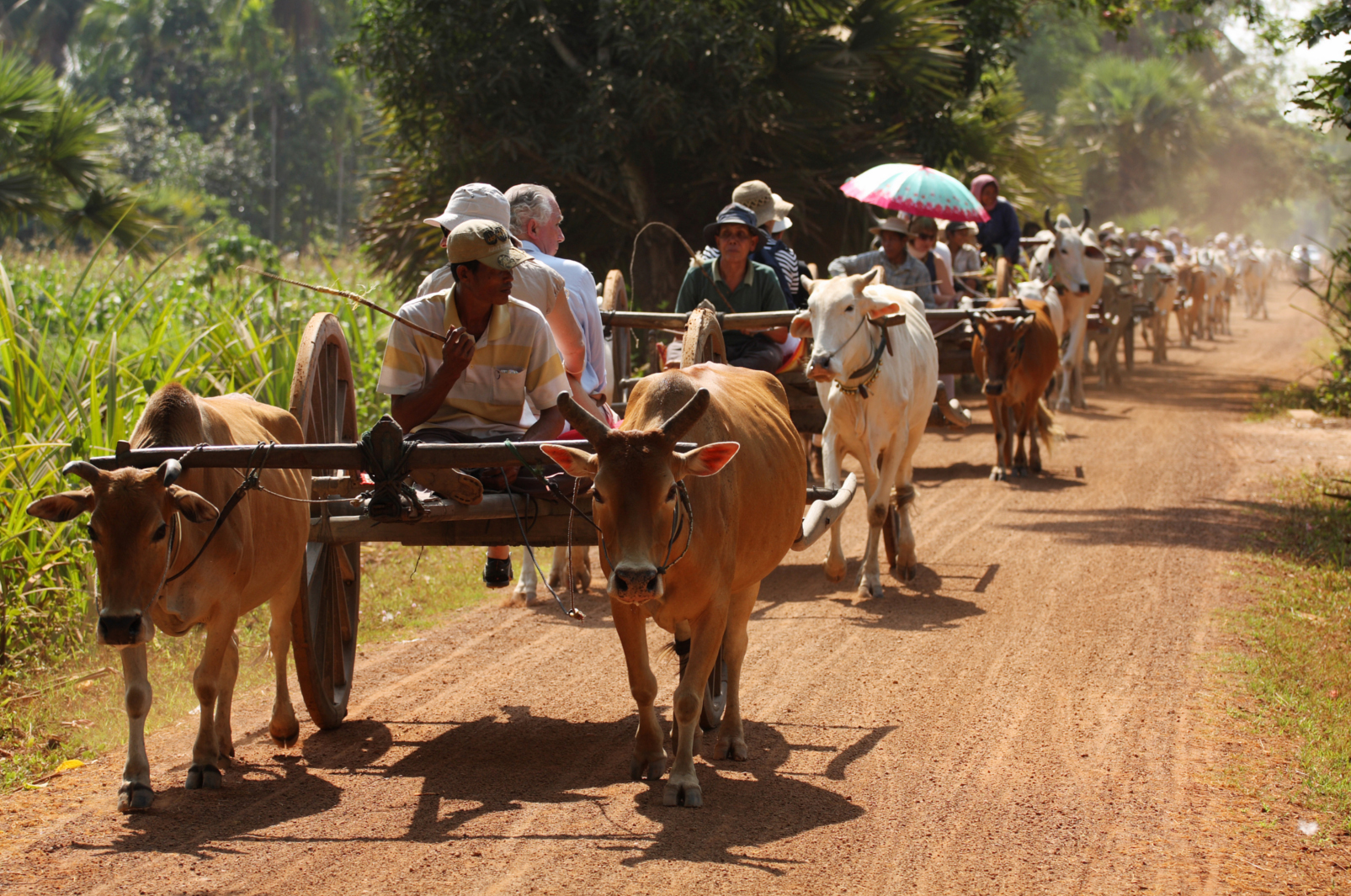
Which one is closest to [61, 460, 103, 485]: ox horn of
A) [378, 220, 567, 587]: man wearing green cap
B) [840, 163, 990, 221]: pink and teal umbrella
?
[378, 220, 567, 587]: man wearing green cap

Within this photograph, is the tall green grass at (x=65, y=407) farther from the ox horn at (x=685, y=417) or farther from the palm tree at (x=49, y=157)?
the ox horn at (x=685, y=417)

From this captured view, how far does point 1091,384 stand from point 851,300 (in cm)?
1485

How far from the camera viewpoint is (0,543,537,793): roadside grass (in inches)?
225

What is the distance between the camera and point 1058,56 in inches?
2190

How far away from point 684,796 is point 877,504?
4.04 metres

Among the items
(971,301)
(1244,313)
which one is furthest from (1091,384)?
(1244,313)

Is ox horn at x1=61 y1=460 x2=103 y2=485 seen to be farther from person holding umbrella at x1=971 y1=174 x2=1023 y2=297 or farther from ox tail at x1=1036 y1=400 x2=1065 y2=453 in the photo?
person holding umbrella at x1=971 y1=174 x2=1023 y2=297

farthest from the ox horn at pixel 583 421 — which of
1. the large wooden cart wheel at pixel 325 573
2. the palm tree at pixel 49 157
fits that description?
the palm tree at pixel 49 157

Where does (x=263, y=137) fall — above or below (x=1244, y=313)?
above

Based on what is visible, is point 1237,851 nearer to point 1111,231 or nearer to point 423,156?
point 423,156

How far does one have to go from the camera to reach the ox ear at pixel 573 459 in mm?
4309

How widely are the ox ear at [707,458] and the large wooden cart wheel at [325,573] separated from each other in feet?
6.37

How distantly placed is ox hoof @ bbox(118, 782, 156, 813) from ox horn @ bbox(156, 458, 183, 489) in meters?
1.20

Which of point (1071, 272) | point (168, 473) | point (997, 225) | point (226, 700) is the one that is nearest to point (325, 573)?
point (226, 700)
